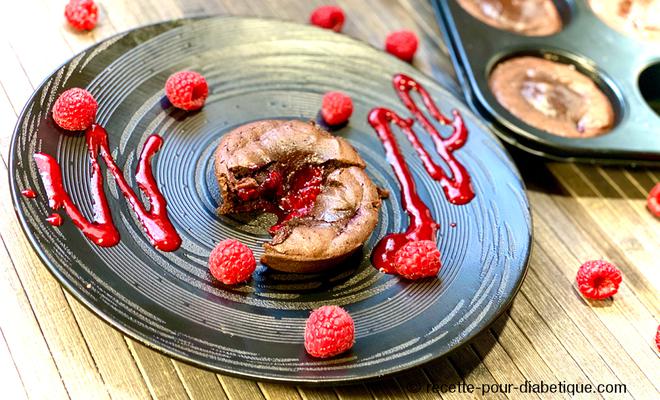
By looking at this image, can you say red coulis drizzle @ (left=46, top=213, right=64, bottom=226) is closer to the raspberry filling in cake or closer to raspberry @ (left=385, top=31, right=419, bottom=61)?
the raspberry filling in cake

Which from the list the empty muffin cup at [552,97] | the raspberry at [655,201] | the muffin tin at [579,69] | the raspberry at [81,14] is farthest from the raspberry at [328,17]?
the raspberry at [655,201]

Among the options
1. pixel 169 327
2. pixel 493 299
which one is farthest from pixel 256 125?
pixel 493 299

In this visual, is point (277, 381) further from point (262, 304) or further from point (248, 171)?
point (248, 171)

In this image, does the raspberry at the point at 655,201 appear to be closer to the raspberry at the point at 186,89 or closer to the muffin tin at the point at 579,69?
the muffin tin at the point at 579,69

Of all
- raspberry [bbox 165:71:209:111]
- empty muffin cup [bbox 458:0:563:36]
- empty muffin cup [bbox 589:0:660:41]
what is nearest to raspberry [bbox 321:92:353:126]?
raspberry [bbox 165:71:209:111]

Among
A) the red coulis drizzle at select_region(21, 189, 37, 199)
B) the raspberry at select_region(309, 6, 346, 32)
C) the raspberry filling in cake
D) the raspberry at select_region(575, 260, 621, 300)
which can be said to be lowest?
the raspberry at select_region(575, 260, 621, 300)

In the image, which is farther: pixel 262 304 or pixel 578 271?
pixel 578 271
